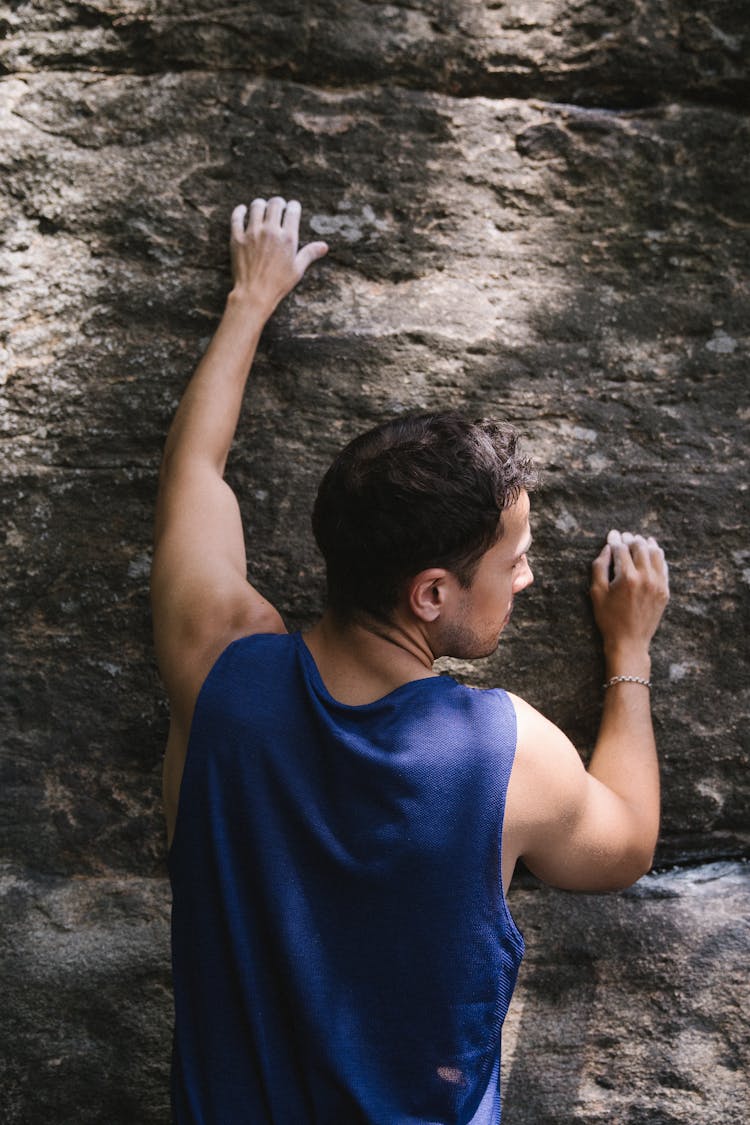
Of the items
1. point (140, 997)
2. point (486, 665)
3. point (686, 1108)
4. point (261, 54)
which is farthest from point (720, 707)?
point (261, 54)

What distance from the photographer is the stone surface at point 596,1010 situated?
83.3 inches

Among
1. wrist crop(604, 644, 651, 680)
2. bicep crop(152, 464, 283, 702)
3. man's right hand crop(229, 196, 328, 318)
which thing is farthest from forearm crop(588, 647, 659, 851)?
man's right hand crop(229, 196, 328, 318)

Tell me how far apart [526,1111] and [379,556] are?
4.69ft

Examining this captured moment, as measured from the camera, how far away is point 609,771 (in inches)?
73.9

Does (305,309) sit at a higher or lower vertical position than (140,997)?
higher

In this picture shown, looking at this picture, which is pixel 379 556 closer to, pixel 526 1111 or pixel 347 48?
pixel 347 48

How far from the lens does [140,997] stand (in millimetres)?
2100

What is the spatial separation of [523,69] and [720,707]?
4.98 ft

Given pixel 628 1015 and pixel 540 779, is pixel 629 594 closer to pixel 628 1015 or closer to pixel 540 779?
pixel 540 779

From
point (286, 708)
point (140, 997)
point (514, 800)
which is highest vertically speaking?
point (286, 708)

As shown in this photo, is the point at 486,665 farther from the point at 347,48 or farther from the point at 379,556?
the point at 347,48

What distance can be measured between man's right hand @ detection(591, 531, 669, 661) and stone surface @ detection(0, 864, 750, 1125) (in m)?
0.59

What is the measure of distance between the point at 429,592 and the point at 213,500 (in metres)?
0.48

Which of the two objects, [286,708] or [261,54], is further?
[261,54]
